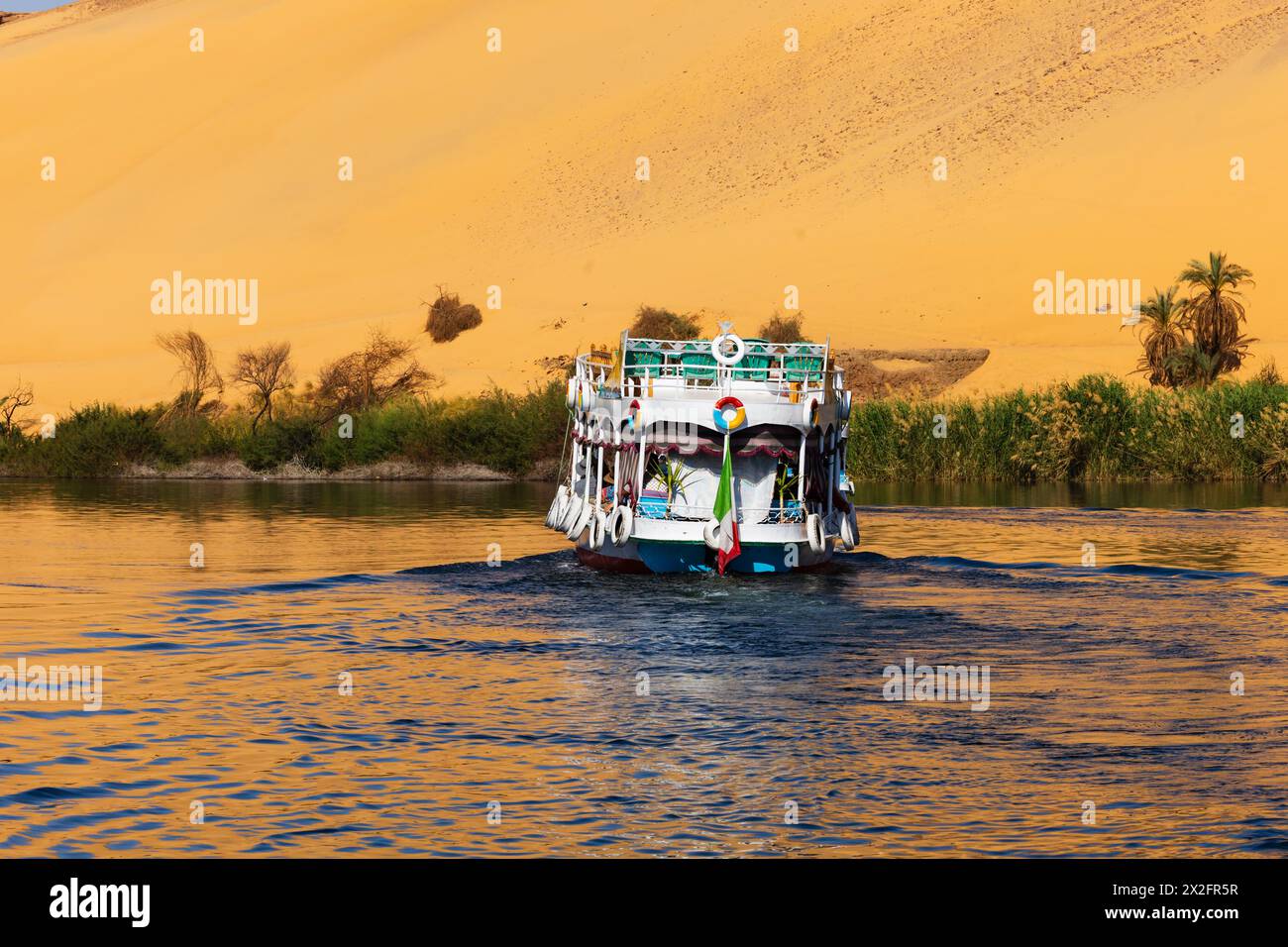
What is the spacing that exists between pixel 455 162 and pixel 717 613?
93904mm

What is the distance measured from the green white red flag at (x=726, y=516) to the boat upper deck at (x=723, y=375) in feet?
5.34

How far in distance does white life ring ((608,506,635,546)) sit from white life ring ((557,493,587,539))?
2545mm

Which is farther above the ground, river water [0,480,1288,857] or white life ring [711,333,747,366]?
white life ring [711,333,747,366]

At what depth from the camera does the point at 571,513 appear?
35438mm

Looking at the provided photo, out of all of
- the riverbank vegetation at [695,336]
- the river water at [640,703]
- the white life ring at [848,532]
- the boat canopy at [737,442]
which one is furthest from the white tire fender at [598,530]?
the riverbank vegetation at [695,336]

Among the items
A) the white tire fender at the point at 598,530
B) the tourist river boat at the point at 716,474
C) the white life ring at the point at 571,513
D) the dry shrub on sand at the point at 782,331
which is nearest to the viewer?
the tourist river boat at the point at 716,474

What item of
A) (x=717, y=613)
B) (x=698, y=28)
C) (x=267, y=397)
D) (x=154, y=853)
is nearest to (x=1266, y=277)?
(x=267, y=397)

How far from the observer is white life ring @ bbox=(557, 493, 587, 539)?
1378 inches

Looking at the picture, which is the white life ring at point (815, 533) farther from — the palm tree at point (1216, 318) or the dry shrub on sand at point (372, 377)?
the dry shrub on sand at point (372, 377)

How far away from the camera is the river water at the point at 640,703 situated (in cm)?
1592

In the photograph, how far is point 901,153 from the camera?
353 ft

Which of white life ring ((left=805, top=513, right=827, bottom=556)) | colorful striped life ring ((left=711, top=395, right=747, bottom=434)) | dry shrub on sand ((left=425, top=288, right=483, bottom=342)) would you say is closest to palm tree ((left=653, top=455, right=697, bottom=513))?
colorful striped life ring ((left=711, top=395, right=747, bottom=434))

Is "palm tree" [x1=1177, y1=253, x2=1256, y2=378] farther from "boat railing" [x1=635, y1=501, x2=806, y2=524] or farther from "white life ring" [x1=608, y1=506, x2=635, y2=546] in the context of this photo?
"white life ring" [x1=608, y1=506, x2=635, y2=546]
